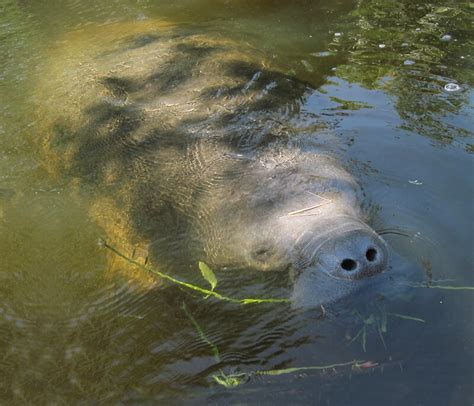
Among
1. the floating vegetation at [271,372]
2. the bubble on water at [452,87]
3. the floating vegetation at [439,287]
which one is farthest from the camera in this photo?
the bubble on water at [452,87]

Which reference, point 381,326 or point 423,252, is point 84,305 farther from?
point 423,252

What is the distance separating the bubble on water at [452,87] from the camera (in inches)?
240

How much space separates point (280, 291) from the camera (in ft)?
11.4

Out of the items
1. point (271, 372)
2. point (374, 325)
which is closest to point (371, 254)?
point (374, 325)

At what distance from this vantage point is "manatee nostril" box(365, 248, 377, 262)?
3.24m

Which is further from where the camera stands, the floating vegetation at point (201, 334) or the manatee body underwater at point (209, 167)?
the manatee body underwater at point (209, 167)

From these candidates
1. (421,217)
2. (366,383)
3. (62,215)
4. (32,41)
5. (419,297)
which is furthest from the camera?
(32,41)

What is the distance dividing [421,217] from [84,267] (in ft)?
8.38

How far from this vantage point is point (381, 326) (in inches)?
123

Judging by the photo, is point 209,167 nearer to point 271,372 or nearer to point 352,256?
point 352,256

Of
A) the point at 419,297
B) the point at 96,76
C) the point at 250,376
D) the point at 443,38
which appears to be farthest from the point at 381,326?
the point at 443,38

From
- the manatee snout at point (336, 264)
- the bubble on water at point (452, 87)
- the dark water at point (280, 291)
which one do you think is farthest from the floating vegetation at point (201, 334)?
the bubble on water at point (452, 87)

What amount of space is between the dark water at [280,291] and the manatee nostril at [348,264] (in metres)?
0.22

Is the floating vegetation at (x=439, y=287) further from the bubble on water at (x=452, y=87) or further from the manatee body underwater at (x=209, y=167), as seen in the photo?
the bubble on water at (x=452, y=87)
